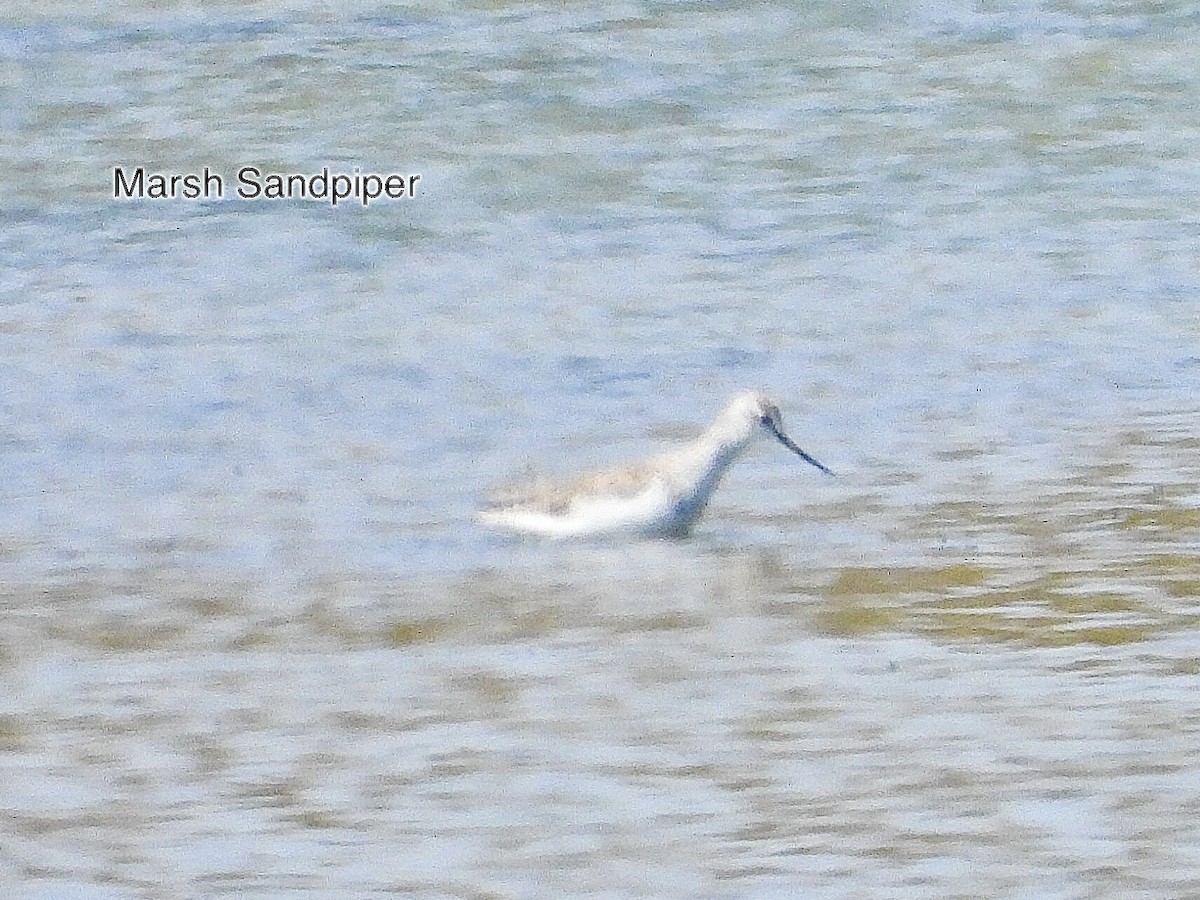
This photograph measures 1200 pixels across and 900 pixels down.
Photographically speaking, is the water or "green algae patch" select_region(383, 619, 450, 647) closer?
the water

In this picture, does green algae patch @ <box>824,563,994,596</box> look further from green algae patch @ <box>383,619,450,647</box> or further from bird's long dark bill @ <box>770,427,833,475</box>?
bird's long dark bill @ <box>770,427,833,475</box>

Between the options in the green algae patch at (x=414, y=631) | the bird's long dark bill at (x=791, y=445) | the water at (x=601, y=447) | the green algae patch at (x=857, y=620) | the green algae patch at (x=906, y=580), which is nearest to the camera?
the water at (x=601, y=447)

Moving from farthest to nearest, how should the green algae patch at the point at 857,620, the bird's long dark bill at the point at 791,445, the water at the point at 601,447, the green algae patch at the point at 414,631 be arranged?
the bird's long dark bill at the point at 791,445 < the green algae patch at the point at 414,631 < the green algae patch at the point at 857,620 < the water at the point at 601,447

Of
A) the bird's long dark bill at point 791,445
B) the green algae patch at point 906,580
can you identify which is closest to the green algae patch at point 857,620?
the green algae patch at point 906,580

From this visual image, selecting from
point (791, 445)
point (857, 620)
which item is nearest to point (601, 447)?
point (791, 445)

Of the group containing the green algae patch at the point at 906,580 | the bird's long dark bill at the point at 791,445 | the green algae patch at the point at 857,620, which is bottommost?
the green algae patch at the point at 857,620

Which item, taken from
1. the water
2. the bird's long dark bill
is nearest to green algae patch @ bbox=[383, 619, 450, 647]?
the water

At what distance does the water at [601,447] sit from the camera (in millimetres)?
6461

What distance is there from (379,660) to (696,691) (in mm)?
849

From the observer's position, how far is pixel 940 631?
7.87m

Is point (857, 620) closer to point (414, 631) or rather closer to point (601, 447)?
point (414, 631)

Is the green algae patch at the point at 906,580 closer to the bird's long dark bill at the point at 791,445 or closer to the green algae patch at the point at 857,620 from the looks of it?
the green algae patch at the point at 857,620

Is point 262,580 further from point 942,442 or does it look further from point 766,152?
point 766,152

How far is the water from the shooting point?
21.2 ft
